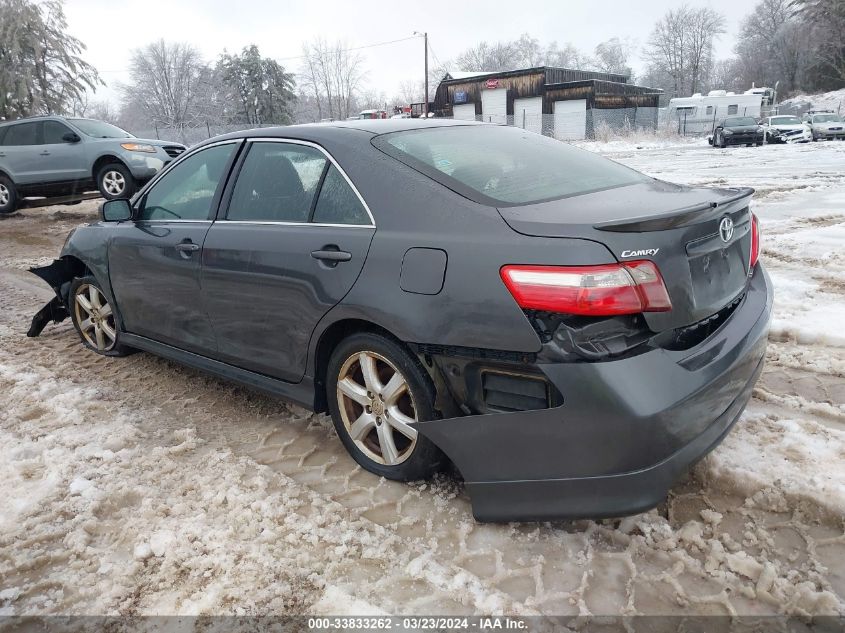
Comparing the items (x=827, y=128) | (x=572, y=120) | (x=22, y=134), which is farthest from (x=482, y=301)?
(x=572, y=120)

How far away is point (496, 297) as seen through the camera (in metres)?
2.08

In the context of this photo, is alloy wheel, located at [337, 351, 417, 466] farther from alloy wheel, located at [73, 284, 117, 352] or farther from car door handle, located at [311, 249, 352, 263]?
alloy wheel, located at [73, 284, 117, 352]

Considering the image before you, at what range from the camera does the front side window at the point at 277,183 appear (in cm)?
290

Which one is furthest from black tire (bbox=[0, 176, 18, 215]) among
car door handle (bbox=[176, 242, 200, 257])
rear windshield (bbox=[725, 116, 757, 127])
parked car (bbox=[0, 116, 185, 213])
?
rear windshield (bbox=[725, 116, 757, 127])

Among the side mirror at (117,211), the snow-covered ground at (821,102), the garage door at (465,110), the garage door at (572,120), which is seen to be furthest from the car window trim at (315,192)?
the snow-covered ground at (821,102)

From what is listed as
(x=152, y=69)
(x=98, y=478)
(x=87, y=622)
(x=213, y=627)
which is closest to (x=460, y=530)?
(x=213, y=627)

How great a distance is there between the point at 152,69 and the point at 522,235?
7865 centimetres

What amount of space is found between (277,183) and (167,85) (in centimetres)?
7532

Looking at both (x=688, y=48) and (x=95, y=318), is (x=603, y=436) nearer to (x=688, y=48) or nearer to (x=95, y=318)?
(x=95, y=318)

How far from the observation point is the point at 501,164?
2.74 metres

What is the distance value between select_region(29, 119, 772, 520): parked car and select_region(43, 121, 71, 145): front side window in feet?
31.9

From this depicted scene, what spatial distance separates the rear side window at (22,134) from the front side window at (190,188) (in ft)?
32.4

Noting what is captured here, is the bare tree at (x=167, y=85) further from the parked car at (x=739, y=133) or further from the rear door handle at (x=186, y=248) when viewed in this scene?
the rear door handle at (x=186, y=248)

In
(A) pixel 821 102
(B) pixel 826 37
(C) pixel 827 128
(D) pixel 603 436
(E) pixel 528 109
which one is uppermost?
(B) pixel 826 37
